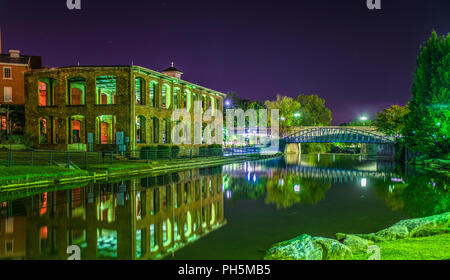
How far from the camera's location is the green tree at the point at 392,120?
180 ft

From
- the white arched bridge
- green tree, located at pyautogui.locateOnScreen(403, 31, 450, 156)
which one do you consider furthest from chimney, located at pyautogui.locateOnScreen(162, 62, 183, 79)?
the white arched bridge

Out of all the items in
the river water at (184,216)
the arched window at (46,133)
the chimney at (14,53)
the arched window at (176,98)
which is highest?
the chimney at (14,53)

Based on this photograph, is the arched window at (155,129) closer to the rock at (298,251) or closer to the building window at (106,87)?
the building window at (106,87)

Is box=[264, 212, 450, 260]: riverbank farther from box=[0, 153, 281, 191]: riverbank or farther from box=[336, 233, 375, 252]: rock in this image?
box=[0, 153, 281, 191]: riverbank

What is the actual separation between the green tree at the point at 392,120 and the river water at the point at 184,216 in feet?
133

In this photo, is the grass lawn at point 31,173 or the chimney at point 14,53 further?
the chimney at point 14,53

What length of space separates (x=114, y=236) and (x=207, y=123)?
4068cm

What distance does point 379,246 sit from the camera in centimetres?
746

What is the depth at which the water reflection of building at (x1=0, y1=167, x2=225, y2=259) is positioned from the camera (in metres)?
7.33

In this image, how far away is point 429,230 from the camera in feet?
27.3

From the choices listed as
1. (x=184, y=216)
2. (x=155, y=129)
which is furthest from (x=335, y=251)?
(x=155, y=129)

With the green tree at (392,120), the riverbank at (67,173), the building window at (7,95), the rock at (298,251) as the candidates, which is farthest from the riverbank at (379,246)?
the green tree at (392,120)
